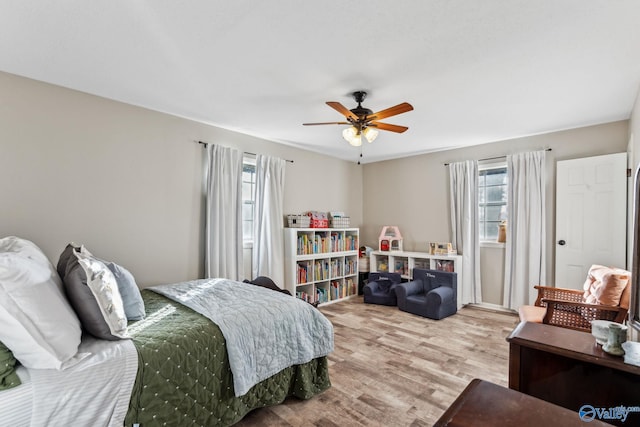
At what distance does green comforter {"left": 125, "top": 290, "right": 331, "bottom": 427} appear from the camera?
1.49 metres

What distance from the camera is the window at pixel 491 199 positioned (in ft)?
14.5

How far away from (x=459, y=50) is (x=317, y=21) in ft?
3.33

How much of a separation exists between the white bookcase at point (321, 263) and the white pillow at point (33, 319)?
3025 mm

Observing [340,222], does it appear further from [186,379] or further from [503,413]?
[503,413]

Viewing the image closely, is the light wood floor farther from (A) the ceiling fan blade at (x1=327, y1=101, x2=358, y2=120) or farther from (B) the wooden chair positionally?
(A) the ceiling fan blade at (x1=327, y1=101, x2=358, y2=120)

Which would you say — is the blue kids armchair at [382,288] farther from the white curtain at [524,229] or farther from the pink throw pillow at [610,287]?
the pink throw pillow at [610,287]

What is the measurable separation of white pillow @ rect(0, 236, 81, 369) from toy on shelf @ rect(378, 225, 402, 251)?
173 inches

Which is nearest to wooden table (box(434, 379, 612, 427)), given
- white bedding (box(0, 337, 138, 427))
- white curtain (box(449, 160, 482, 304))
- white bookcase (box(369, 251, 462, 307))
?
white bedding (box(0, 337, 138, 427))

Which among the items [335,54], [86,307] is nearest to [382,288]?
[335,54]

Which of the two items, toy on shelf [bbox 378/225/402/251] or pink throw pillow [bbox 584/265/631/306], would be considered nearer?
pink throw pillow [bbox 584/265/631/306]

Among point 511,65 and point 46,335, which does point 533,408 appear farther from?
point 511,65

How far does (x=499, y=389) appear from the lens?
3.91 ft

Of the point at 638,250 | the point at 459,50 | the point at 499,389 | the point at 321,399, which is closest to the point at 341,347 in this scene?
the point at 321,399

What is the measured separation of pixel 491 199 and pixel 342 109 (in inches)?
124
